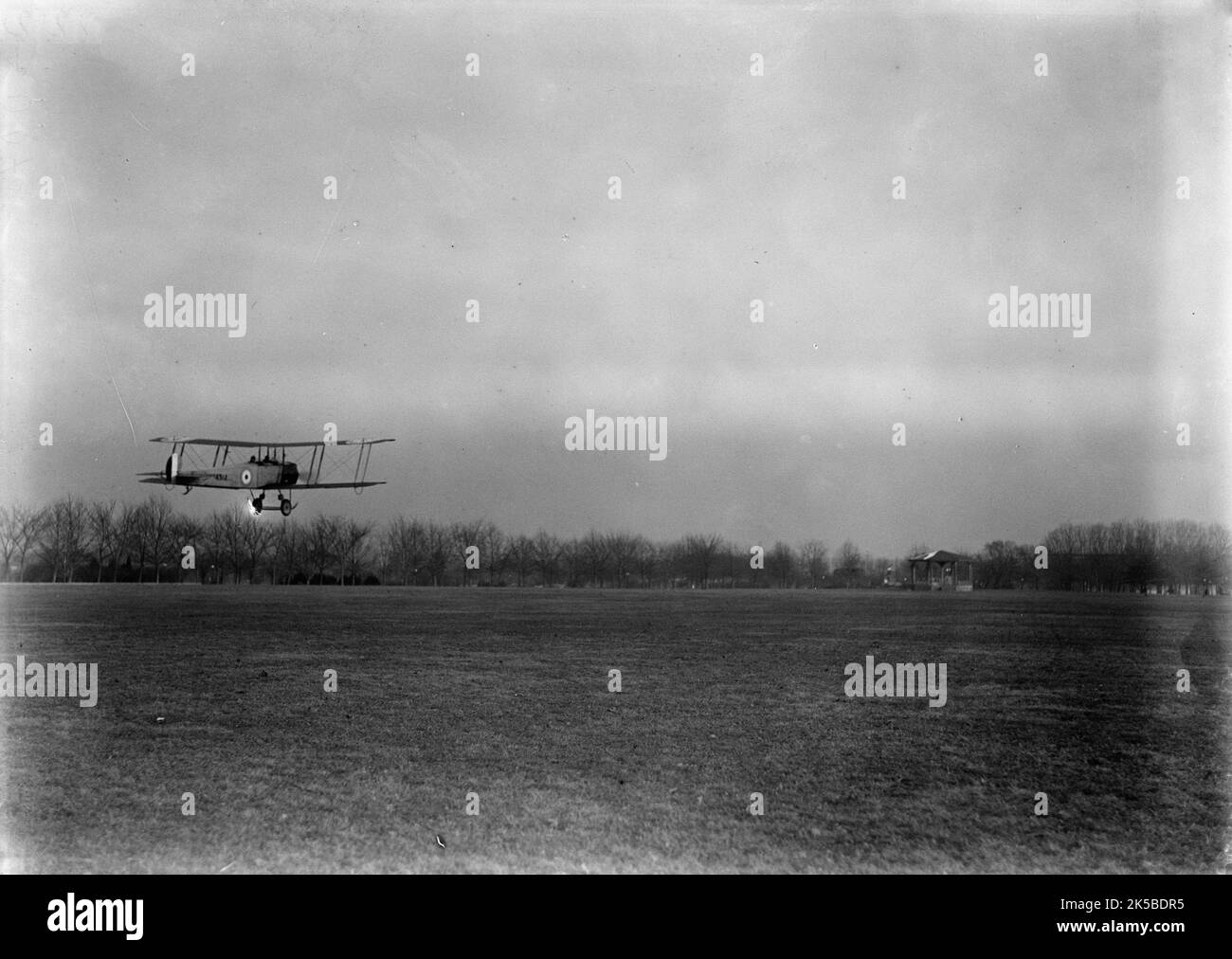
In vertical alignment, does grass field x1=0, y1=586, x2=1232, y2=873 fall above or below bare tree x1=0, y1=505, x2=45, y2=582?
below

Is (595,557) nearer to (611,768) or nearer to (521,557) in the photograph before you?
(521,557)

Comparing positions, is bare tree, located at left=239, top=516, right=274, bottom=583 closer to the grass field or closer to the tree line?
the tree line

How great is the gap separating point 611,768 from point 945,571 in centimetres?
7845

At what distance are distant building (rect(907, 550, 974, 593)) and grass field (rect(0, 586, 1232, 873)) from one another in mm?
58793

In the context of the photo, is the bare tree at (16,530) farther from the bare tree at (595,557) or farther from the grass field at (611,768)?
the bare tree at (595,557)

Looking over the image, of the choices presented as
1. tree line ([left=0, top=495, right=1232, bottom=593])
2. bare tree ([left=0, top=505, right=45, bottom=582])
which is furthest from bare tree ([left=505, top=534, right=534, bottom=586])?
bare tree ([left=0, top=505, right=45, bottom=582])

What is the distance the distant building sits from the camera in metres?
77.4

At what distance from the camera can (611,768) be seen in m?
11.5

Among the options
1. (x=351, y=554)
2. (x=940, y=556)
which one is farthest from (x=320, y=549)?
(x=940, y=556)

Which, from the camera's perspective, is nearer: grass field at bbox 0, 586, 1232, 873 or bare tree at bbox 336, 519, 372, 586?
grass field at bbox 0, 586, 1232, 873

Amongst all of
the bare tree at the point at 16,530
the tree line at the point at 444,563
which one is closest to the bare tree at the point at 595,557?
the tree line at the point at 444,563

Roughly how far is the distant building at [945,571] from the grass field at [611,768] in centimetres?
5879

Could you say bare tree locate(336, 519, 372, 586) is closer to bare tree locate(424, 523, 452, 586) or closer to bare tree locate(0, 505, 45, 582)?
bare tree locate(424, 523, 452, 586)
